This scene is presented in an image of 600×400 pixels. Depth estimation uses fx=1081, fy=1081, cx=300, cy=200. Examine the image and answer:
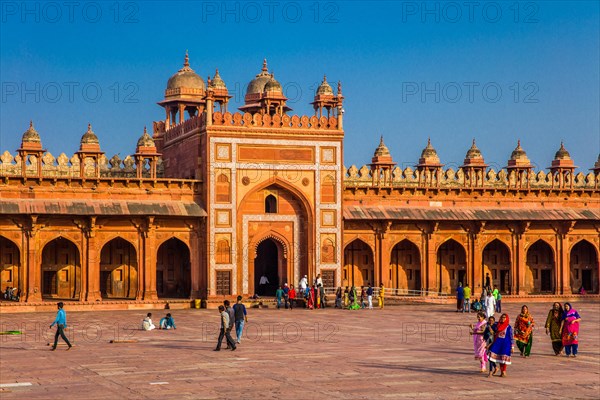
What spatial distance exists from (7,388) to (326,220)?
25163 mm

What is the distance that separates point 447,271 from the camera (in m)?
46.2

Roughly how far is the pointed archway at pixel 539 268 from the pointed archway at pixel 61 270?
19514 mm

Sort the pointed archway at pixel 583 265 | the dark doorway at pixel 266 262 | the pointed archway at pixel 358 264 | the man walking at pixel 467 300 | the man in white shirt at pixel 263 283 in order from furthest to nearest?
the pointed archway at pixel 583 265, the pointed archway at pixel 358 264, the dark doorway at pixel 266 262, the man in white shirt at pixel 263 283, the man walking at pixel 467 300

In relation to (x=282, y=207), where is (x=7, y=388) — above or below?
below

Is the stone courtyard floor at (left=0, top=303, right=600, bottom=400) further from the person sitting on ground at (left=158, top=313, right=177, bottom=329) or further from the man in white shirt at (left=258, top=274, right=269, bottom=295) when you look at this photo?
the man in white shirt at (left=258, top=274, right=269, bottom=295)

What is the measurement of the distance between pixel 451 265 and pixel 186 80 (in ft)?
46.5

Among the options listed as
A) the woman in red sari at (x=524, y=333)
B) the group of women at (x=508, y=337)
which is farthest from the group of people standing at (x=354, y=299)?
the woman in red sari at (x=524, y=333)

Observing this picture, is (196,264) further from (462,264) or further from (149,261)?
(462,264)

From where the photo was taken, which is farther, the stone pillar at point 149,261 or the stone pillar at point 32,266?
the stone pillar at point 149,261

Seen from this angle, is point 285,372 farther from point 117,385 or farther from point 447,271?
point 447,271

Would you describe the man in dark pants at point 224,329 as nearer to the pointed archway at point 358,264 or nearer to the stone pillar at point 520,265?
the pointed archway at point 358,264

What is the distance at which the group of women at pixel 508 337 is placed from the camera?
1919cm

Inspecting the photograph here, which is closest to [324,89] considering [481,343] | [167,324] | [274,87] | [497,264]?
[274,87]

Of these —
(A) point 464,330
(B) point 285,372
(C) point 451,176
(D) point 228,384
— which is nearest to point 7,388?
(D) point 228,384
